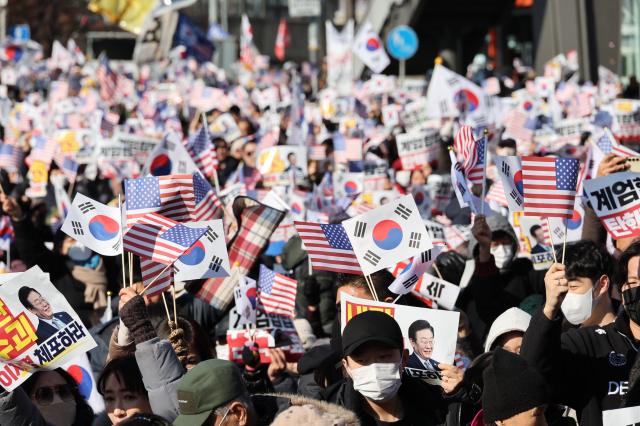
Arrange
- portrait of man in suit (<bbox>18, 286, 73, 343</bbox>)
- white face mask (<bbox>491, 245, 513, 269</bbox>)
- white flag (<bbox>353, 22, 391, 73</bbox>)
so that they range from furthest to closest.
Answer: white flag (<bbox>353, 22, 391, 73</bbox>) < white face mask (<bbox>491, 245, 513, 269</bbox>) < portrait of man in suit (<bbox>18, 286, 73, 343</bbox>)

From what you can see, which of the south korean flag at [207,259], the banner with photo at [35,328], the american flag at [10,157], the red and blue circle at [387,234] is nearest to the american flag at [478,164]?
the red and blue circle at [387,234]

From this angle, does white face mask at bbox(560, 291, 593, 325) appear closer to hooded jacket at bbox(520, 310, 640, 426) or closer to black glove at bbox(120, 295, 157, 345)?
hooded jacket at bbox(520, 310, 640, 426)

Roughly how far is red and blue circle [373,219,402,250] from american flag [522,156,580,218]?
74cm

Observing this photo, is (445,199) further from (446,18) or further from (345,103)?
(446,18)

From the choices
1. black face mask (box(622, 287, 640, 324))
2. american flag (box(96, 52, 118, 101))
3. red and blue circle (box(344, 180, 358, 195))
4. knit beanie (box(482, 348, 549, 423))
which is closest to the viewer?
knit beanie (box(482, 348, 549, 423))

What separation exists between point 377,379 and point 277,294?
274cm

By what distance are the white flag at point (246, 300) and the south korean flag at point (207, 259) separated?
0.61 ft

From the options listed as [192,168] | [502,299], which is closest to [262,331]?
[502,299]

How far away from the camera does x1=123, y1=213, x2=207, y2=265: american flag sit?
6.36 m

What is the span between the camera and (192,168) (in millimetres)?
9797

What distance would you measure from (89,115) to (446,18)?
53.6 feet

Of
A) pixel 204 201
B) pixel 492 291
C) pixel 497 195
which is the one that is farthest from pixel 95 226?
pixel 497 195

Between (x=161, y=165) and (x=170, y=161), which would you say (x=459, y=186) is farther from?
(x=161, y=165)

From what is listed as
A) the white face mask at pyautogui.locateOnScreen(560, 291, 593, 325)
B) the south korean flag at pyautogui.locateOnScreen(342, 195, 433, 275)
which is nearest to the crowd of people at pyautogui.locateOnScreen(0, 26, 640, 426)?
the white face mask at pyautogui.locateOnScreen(560, 291, 593, 325)
